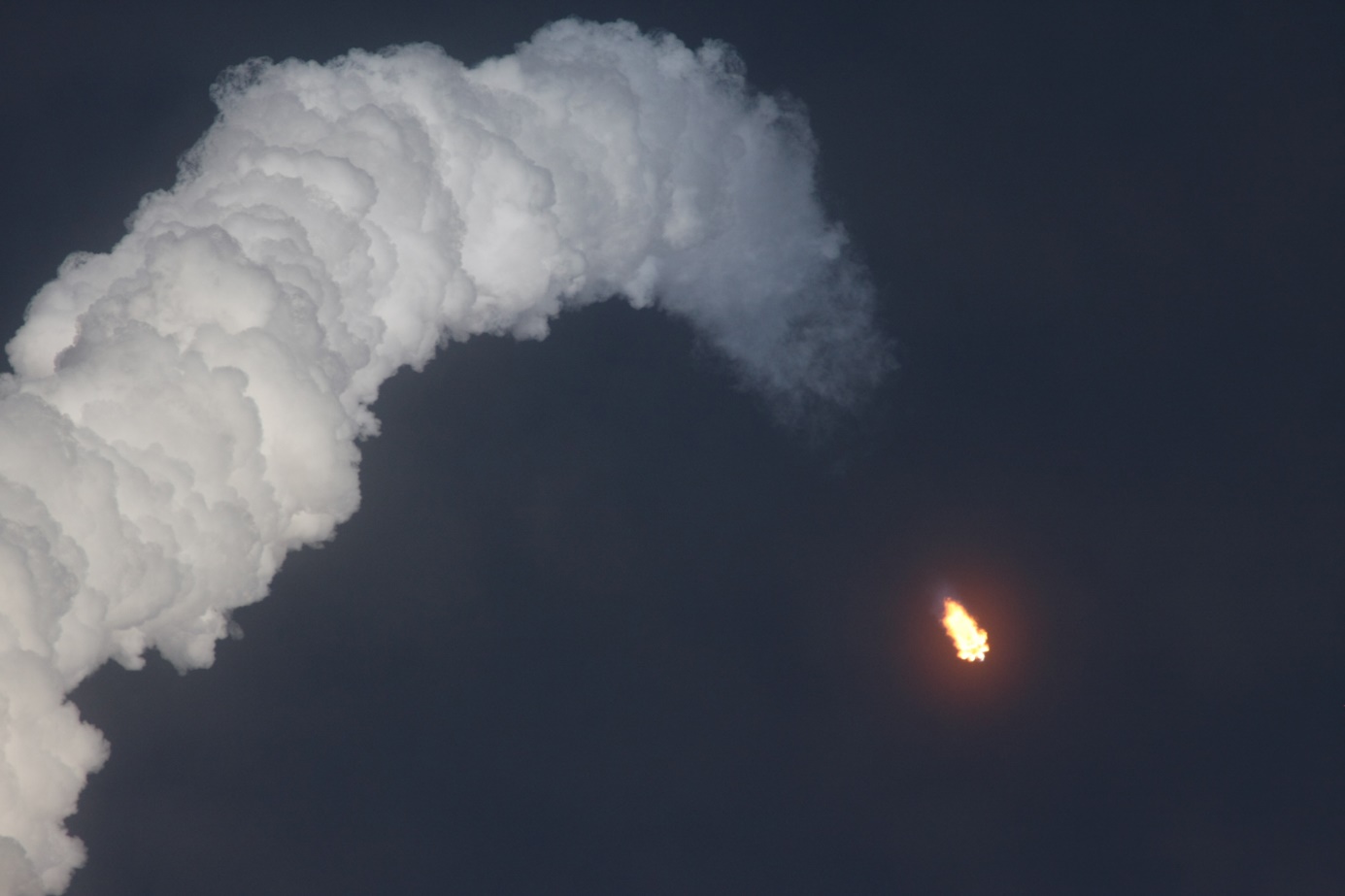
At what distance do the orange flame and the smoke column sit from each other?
11580 mm

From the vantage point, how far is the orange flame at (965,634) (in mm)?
65562

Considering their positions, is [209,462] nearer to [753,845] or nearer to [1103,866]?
[753,845]

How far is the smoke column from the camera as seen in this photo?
162 ft

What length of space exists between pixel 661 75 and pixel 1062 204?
21164 millimetres

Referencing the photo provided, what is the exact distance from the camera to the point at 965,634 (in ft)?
215

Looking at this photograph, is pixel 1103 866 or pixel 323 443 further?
pixel 1103 866

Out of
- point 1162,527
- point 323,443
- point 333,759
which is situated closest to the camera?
point 323,443

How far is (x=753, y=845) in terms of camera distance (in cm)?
6319

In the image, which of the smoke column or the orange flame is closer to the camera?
the smoke column

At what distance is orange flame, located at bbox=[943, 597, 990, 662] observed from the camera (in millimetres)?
65562

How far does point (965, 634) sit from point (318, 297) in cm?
3362

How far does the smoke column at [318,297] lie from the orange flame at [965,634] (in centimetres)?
1158

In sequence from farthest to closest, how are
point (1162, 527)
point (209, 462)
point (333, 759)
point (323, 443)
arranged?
point (1162, 527) < point (333, 759) < point (323, 443) < point (209, 462)

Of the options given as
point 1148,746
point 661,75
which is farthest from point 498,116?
point 1148,746
